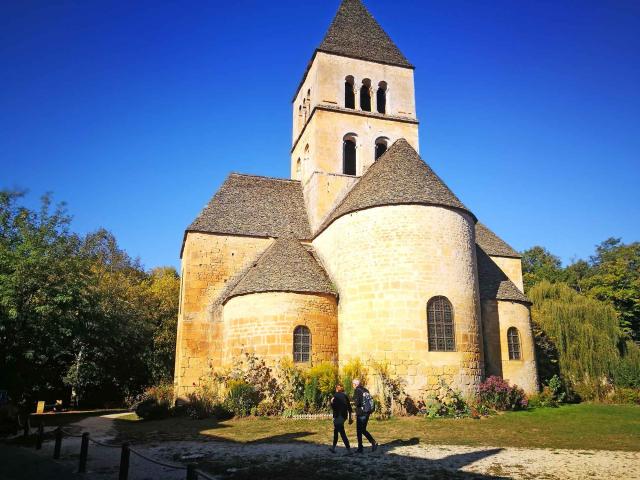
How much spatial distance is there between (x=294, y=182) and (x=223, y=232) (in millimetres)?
6270

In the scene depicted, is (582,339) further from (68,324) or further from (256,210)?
(68,324)

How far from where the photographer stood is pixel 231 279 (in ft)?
71.4

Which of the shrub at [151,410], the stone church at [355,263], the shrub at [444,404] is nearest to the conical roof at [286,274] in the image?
the stone church at [355,263]

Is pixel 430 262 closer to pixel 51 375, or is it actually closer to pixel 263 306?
pixel 263 306

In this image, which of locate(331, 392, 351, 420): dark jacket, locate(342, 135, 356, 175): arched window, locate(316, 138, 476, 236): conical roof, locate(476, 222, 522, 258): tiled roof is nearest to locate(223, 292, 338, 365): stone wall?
locate(316, 138, 476, 236): conical roof

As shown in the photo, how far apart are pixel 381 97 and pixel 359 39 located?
145 inches

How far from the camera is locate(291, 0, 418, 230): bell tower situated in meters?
24.4

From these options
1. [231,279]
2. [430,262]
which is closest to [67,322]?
[231,279]

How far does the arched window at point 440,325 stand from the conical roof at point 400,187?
356cm

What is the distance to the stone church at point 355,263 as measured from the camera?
Result: 16781 millimetres

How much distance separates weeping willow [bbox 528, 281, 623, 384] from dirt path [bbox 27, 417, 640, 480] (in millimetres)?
15931

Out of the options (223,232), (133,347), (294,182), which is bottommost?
(133,347)

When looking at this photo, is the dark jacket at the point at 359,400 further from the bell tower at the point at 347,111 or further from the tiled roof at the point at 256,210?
the bell tower at the point at 347,111

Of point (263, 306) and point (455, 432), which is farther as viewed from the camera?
point (263, 306)
